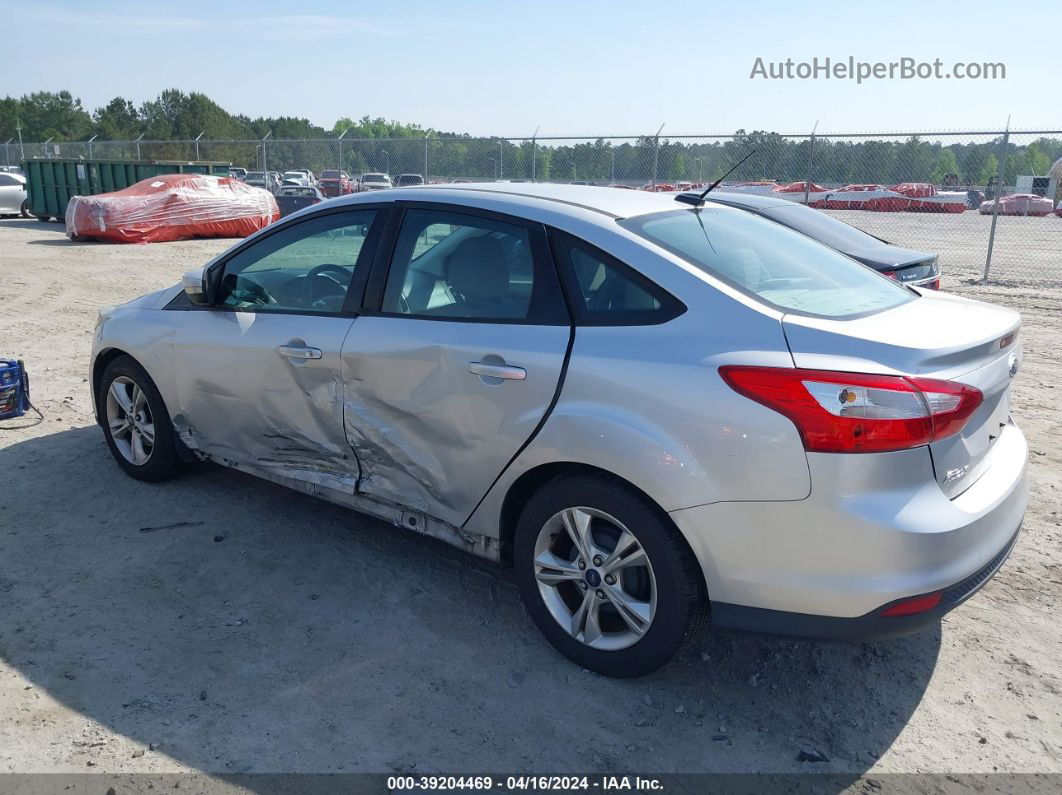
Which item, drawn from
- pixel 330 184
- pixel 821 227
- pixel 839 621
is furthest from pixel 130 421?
pixel 330 184

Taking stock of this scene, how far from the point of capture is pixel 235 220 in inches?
776

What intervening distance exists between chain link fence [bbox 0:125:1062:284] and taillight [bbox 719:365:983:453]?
420 inches

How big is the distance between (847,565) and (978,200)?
27153 mm

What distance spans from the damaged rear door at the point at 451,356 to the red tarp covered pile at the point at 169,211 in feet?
52.4

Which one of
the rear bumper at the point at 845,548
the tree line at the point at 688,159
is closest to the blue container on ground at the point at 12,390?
the rear bumper at the point at 845,548

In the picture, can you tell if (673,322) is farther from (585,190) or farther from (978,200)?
(978,200)

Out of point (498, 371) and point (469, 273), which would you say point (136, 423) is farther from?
point (498, 371)

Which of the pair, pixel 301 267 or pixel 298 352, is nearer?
pixel 298 352

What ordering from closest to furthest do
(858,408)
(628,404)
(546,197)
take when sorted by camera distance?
(858,408), (628,404), (546,197)

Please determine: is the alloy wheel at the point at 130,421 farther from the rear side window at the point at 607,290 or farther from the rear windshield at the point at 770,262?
the rear windshield at the point at 770,262

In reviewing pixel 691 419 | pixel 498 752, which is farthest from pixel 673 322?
pixel 498 752

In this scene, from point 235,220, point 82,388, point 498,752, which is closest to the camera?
point 498,752

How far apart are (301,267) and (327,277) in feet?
1.01

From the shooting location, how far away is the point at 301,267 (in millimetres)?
4246
